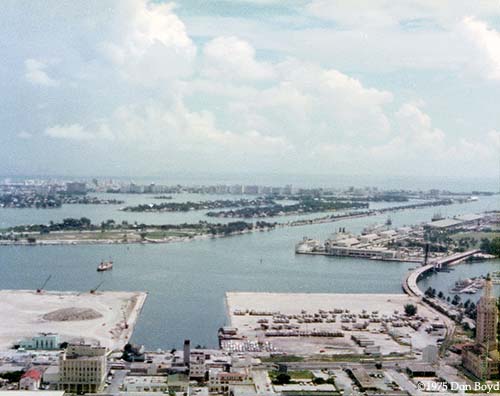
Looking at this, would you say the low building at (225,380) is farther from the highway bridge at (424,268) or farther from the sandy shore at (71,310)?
the highway bridge at (424,268)

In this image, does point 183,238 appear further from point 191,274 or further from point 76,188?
point 76,188

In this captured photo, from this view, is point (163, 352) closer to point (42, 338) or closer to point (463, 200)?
point (42, 338)

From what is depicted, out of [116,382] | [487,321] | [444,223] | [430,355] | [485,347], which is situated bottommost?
[116,382]

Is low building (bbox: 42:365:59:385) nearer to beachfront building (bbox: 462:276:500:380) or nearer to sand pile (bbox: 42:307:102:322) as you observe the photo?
sand pile (bbox: 42:307:102:322)

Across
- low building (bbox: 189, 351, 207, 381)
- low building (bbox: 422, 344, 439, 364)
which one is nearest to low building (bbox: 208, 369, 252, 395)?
low building (bbox: 189, 351, 207, 381)

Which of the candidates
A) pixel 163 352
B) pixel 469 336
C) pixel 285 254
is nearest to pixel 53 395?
pixel 163 352

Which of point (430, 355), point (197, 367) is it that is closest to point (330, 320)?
point (430, 355)

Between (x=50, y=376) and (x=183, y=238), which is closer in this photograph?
(x=50, y=376)

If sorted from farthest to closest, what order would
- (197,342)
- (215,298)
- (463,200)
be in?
(463,200) → (215,298) → (197,342)
